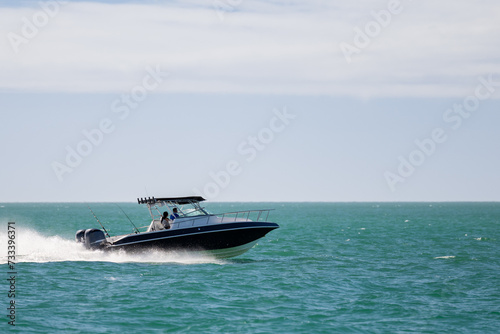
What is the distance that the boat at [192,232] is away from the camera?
91.6ft

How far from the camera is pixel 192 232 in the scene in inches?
1099

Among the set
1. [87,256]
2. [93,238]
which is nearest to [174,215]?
[93,238]

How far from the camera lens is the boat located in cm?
2792

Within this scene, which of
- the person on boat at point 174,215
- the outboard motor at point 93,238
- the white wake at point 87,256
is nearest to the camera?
the person on boat at point 174,215

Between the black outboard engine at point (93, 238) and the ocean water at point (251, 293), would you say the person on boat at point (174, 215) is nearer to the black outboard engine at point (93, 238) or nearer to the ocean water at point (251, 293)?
the ocean water at point (251, 293)

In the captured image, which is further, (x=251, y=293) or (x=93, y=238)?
(x=93, y=238)

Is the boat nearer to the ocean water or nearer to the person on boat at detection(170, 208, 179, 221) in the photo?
the person on boat at detection(170, 208, 179, 221)

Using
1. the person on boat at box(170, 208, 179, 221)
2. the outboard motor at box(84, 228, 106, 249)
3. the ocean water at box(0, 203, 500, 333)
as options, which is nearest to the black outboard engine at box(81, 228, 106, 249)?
the outboard motor at box(84, 228, 106, 249)

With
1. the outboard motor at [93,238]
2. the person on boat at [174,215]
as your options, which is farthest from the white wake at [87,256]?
the person on boat at [174,215]

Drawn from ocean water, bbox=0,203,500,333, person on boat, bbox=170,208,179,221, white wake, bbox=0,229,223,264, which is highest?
person on boat, bbox=170,208,179,221

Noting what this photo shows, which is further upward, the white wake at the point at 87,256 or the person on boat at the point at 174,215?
the person on boat at the point at 174,215

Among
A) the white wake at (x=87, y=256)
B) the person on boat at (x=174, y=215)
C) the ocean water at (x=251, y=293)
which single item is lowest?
the ocean water at (x=251, y=293)

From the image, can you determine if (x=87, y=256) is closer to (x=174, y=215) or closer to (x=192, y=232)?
(x=174, y=215)

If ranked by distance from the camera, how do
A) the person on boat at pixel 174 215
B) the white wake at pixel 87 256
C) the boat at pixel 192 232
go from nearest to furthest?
the boat at pixel 192 232 < the person on boat at pixel 174 215 < the white wake at pixel 87 256
